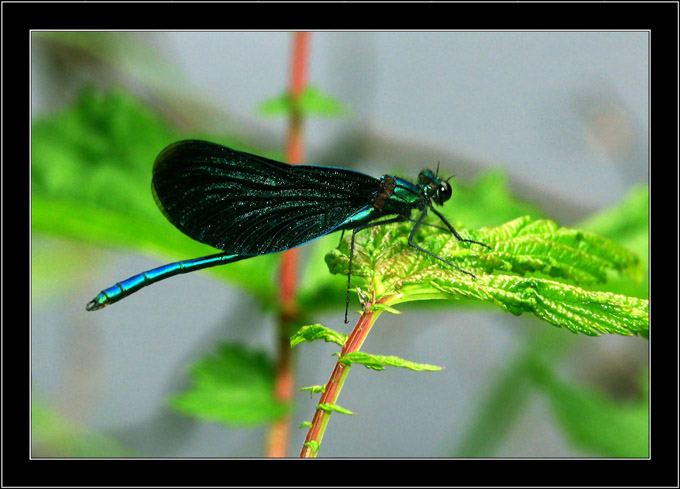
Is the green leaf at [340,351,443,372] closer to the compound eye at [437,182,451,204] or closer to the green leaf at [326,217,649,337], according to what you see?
the green leaf at [326,217,649,337]

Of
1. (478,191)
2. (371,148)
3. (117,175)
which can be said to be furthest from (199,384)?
(371,148)

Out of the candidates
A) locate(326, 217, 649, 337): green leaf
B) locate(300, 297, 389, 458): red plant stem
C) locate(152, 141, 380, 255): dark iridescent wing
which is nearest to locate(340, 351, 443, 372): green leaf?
locate(300, 297, 389, 458): red plant stem

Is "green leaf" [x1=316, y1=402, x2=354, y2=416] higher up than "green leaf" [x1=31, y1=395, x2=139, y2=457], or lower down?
higher up

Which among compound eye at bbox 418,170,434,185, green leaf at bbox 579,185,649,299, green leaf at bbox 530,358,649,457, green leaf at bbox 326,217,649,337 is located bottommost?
green leaf at bbox 530,358,649,457

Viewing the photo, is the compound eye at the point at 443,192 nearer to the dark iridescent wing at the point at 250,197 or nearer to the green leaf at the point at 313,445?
the dark iridescent wing at the point at 250,197

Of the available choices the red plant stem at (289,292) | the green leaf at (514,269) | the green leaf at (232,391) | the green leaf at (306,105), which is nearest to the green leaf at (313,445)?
the green leaf at (514,269)
